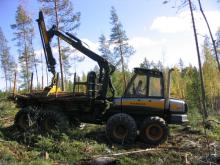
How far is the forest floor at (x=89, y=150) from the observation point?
40.6ft

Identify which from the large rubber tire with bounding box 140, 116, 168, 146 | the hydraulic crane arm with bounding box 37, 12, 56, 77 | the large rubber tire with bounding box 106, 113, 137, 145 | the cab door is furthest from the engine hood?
the hydraulic crane arm with bounding box 37, 12, 56, 77

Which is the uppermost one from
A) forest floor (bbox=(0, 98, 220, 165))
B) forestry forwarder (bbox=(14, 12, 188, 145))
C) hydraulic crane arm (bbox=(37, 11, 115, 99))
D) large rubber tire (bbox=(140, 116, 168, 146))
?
hydraulic crane arm (bbox=(37, 11, 115, 99))

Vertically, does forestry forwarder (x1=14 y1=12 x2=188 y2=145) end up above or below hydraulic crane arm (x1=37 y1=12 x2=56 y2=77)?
below

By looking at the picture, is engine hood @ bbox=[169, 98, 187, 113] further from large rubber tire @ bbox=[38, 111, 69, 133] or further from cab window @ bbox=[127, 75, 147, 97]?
large rubber tire @ bbox=[38, 111, 69, 133]

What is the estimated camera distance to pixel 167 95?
15352mm

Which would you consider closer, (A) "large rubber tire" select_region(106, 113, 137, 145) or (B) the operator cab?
(A) "large rubber tire" select_region(106, 113, 137, 145)

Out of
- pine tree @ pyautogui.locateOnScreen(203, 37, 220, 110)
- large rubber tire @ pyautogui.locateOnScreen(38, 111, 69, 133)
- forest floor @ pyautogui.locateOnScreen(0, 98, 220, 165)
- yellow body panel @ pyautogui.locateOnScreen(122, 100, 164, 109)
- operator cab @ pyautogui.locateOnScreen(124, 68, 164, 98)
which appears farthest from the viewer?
pine tree @ pyautogui.locateOnScreen(203, 37, 220, 110)

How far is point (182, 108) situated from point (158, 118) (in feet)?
3.70

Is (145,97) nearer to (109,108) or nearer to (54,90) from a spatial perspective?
(109,108)

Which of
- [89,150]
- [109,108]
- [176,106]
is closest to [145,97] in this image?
[176,106]

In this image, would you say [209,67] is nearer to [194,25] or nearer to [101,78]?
[194,25]

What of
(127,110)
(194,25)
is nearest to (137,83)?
(127,110)

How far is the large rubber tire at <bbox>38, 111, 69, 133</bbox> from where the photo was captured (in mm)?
15309

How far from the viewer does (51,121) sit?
15.6 metres
